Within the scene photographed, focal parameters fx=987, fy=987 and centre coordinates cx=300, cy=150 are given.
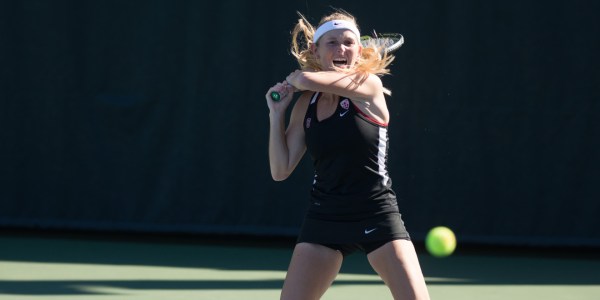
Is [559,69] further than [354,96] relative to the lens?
Yes

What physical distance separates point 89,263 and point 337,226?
9.81 ft

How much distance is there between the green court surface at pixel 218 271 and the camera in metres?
5.07

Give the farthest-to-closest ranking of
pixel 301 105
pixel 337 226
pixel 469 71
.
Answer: pixel 469 71 < pixel 301 105 < pixel 337 226

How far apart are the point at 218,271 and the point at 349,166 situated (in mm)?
2598

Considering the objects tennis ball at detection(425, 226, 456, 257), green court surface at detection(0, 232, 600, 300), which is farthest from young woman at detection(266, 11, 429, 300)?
tennis ball at detection(425, 226, 456, 257)

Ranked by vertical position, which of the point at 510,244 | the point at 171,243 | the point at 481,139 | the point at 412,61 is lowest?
the point at 171,243

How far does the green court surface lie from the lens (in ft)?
16.6

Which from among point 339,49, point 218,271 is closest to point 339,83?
point 339,49

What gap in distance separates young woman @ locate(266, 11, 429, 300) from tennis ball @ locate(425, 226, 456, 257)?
2.58m

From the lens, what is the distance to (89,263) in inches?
228

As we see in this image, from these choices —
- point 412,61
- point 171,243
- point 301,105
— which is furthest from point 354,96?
point 171,243

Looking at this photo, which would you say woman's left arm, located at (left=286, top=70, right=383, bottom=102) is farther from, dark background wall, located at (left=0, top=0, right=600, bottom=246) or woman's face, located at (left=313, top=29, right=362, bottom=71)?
dark background wall, located at (left=0, top=0, right=600, bottom=246)

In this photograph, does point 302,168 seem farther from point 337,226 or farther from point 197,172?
point 337,226

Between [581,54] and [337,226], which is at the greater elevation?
[581,54]
